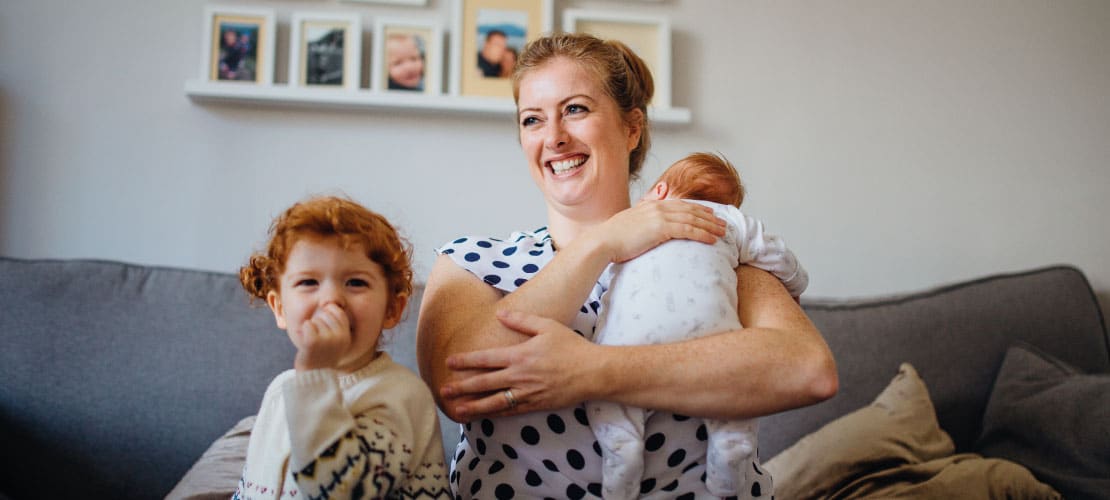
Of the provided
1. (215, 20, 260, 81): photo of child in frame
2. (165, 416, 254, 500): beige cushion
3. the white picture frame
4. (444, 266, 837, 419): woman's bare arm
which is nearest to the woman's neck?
(444, 266, 837, 419): woman's bare arm

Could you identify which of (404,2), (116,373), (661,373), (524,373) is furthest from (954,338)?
(116,373)

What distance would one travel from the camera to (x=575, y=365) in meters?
1.07

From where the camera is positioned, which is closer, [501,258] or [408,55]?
[501,258]

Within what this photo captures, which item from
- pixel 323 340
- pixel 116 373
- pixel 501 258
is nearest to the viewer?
pixel 323 340

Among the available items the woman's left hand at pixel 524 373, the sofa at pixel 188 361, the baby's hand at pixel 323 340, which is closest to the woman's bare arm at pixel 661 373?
the woman's left hand at pixel 524 373

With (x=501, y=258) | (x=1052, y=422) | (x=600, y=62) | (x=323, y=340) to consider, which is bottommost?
(x=1052, y=422)

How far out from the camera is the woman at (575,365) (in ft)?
3.50

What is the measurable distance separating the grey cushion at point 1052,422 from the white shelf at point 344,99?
3.76ft

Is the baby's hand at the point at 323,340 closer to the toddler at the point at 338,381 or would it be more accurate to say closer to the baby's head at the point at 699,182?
the toddler at the point at 338,381

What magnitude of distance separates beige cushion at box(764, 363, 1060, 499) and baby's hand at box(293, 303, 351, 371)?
3.65 feet

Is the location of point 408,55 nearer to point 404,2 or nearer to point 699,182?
point 404,2

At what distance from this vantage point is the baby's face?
2.24 metres

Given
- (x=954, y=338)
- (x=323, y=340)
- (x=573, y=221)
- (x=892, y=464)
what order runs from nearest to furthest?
1. (x=323, y=340)
2. (x=573, y=221)
3. (x=892, y=464)
4. (x=954, y=338)

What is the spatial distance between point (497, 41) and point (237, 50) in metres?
0.75
